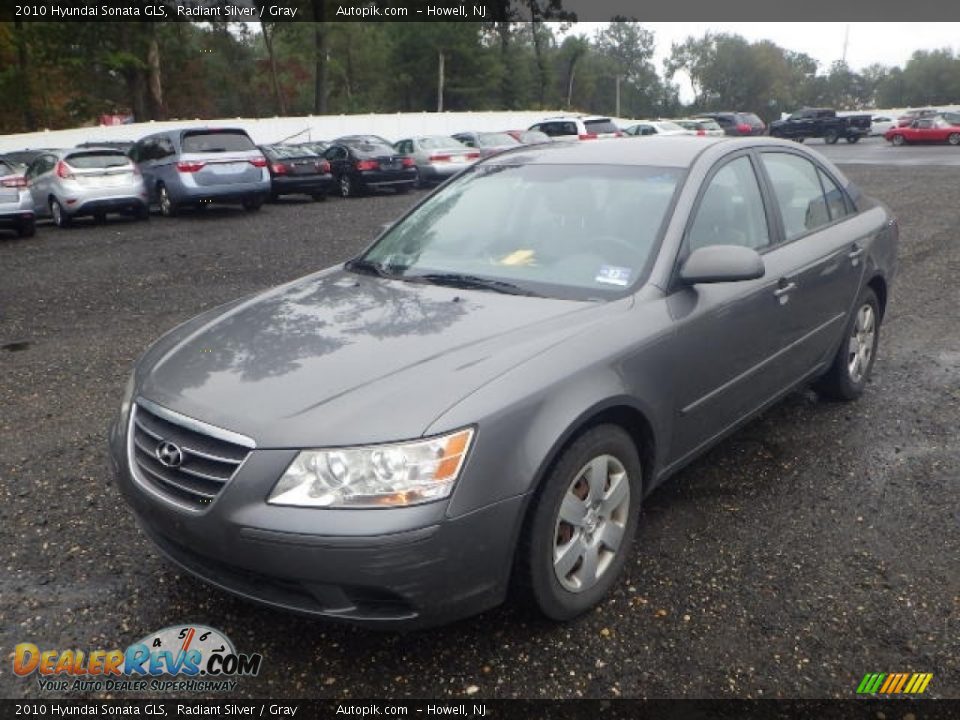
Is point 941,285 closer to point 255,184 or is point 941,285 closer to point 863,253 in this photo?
point 863,253

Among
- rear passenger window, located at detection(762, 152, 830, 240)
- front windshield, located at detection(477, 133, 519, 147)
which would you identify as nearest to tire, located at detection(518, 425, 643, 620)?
rear passenger window, located at detection(762, 152, 830, 240)

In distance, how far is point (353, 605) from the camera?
2.43 meters

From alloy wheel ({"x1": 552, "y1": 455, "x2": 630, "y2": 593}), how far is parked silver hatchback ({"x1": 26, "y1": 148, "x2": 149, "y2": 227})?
13.7 m

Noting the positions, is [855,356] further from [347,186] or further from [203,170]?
[347,186]

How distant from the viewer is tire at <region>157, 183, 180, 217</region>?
1545 centimetres

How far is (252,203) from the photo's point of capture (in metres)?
16.2

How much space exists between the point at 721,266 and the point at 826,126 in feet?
Answer: 142

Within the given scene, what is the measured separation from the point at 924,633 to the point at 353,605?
76.3 inches

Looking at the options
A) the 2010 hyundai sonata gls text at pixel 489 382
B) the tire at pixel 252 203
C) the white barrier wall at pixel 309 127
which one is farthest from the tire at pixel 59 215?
the 2010 hyundai sonata gls text at pixel 489 382

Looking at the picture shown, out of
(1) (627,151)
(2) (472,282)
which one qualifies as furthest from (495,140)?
(2) (472,282)

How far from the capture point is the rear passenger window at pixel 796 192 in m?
4.15

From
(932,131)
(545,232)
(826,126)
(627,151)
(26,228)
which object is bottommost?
(26,228)

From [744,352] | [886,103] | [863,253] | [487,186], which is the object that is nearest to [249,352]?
[487,186]

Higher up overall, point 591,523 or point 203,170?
point 203,170
